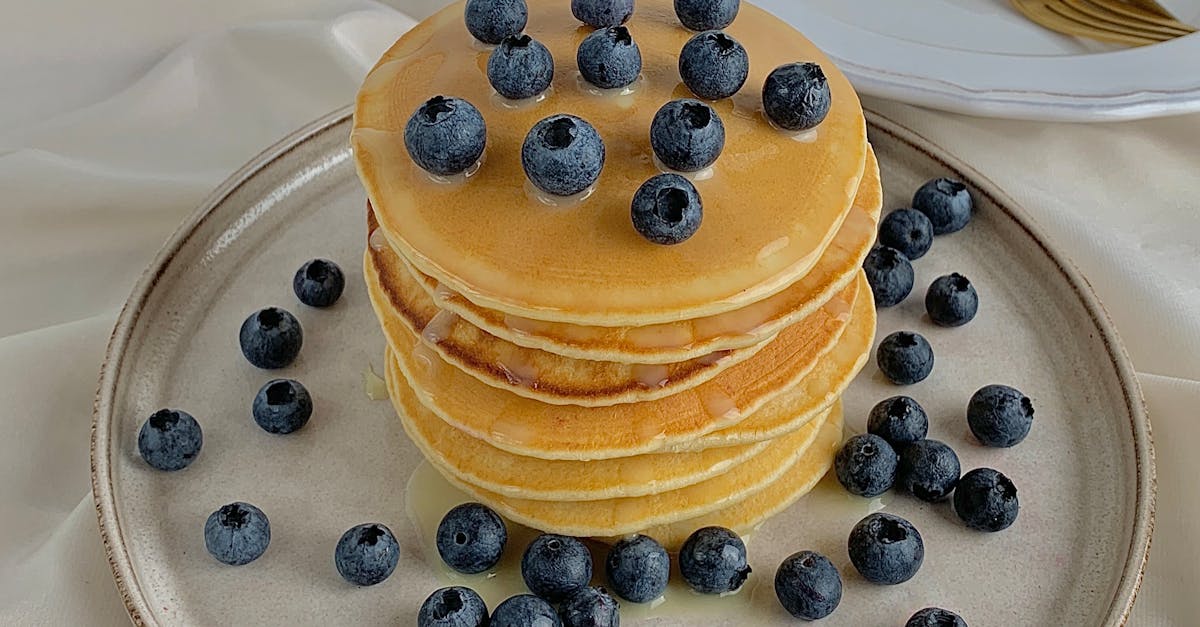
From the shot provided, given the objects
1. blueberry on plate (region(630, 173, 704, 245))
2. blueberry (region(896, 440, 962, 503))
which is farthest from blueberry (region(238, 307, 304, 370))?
blueberry (region(896, 440, 962, 503))

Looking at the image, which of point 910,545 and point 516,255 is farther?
point 910,545

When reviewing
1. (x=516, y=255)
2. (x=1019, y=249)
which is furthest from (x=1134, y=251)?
(x=516, y=255)

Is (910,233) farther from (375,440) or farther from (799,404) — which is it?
(375,440)

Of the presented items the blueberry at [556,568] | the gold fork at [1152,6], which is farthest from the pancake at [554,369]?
the gold fork at [1152,6]

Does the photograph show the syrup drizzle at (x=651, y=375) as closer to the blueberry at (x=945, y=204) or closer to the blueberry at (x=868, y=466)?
the blueberry at (x=868, y=466)

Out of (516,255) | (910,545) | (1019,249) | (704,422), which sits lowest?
(910,545)

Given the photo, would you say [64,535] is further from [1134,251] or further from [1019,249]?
[1134,251]

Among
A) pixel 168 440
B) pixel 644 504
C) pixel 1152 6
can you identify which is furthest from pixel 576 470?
pixel 1152 6
